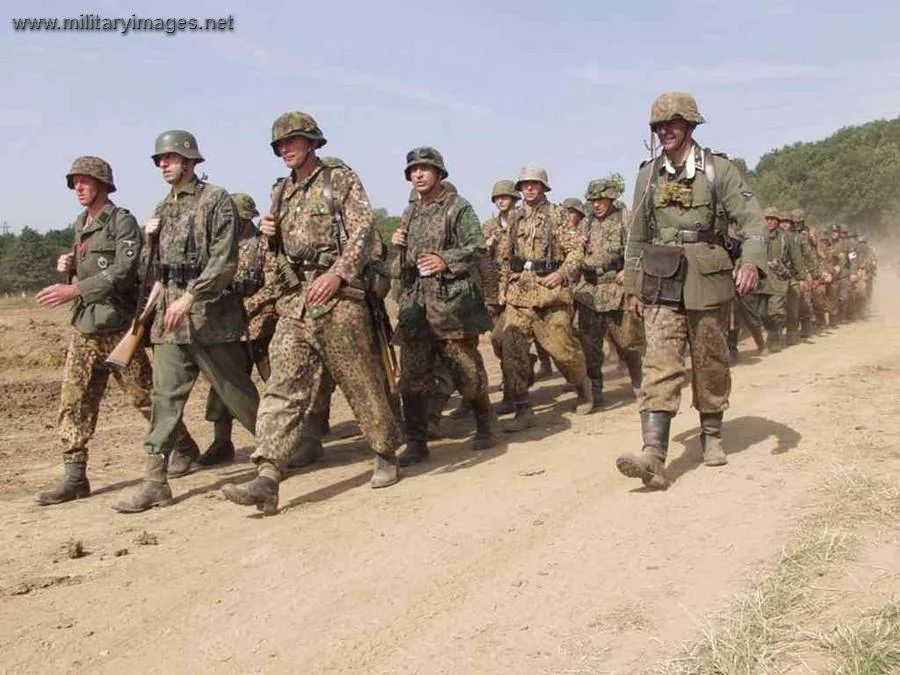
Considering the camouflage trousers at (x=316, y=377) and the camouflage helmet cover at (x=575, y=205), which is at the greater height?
the camouflage helmet cover at (x=575, y=205)

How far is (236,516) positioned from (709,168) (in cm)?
359

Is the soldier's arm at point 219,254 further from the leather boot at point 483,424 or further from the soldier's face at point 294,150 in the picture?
the leather boot at point 483,424

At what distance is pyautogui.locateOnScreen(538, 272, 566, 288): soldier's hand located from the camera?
8.48 metres

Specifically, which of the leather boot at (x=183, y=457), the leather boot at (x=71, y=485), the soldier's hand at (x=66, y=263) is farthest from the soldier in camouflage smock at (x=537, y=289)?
the soldier's hand at (x=66, y=263)

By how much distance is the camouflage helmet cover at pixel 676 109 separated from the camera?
5703 millimetres

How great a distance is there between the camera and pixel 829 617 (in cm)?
359

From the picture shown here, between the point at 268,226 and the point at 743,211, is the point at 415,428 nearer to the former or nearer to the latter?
the point at 268,226

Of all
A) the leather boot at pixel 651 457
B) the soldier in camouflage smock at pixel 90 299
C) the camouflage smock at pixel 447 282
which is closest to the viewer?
the leather boot at pixel 651 457

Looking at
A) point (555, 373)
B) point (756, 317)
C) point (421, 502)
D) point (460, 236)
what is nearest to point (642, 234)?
point (460, 236)

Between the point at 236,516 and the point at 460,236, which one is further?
the point at 460,236

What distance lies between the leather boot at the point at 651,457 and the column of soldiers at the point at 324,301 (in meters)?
0.01

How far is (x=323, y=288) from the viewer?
5.67m

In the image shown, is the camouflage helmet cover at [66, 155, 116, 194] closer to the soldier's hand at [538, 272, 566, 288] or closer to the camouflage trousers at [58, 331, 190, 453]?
the camouflage trousers at [58, 331, 190, 453]

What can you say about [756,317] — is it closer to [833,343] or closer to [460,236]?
[833,343]
